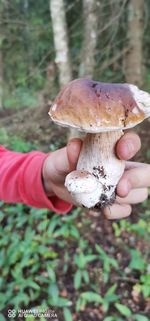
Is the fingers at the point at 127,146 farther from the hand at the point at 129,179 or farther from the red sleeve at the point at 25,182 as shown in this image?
the red sleeve at the point at 25,182

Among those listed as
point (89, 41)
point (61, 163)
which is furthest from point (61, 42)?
point (61, 163)

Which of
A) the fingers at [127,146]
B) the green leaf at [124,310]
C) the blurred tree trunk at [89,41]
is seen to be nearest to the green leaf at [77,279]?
the green leaf at [124,310]

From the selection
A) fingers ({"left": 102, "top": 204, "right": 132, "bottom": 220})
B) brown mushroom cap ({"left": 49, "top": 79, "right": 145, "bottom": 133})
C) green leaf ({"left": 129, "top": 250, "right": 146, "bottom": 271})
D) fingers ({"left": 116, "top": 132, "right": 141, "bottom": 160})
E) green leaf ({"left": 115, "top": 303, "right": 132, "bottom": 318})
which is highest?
brown mushroom cap ({"left": 49, "top": 79, "right": 145, "bottom": 133})

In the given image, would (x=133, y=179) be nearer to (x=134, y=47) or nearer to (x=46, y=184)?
(x=46, y=184)

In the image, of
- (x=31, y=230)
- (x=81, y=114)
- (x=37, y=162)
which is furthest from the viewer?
(x=31, y=230)

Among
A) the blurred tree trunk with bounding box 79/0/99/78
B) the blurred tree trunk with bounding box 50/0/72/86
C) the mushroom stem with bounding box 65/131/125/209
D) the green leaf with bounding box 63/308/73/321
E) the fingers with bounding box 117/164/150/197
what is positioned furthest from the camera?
the blurred tree trunk with bounding box 50/0/72/86

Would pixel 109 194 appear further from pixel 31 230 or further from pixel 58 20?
pixel 58 20

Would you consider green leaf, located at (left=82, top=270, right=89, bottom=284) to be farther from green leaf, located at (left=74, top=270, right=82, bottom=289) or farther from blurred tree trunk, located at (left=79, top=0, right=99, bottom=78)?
blurred tree trunk, located at (left=79, top=0, right=99, bottom=78)

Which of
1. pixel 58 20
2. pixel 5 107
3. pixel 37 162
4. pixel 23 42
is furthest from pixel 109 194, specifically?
pixel 5 107

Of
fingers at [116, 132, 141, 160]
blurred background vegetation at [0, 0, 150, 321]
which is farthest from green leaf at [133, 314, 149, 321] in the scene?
fingers at [116, 132, 141, 160]
